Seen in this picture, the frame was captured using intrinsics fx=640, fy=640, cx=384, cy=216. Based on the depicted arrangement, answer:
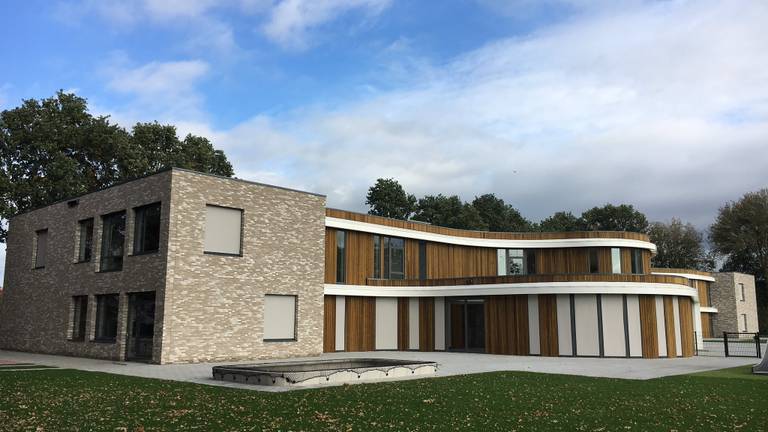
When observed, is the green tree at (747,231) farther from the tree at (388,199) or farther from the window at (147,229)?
the window at (147,229)

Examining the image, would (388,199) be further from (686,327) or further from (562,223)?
(686,327)

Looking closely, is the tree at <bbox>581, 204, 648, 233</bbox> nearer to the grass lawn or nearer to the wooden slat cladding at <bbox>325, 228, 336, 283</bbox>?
the wooden slat cladding at <bbox>325, 228, 336, 283</bbox>

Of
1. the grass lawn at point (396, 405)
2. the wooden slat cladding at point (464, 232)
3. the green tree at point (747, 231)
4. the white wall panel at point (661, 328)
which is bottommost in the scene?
the grass lawn at point (396, 405)

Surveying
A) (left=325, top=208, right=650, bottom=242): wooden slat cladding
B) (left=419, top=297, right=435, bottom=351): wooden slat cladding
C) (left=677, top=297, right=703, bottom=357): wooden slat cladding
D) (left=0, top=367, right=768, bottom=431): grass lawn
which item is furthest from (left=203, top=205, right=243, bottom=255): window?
(left=677, top=297, right=703, bottom=357): wooden slat cladding

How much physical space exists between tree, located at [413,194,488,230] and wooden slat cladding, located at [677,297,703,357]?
112 feet

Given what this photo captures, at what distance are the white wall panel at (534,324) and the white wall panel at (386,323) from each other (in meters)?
6.55

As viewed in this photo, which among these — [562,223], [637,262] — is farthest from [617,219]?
[637,262]

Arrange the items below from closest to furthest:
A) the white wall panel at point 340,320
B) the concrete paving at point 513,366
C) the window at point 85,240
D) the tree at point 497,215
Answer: the concrete paving at point 513,366 < the window at point 85,240 < the white wall panel at point 340,320 < the tree at point 497,215

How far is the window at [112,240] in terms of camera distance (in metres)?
22.8

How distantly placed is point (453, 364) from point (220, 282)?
8.14m

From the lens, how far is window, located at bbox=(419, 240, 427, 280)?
102ft

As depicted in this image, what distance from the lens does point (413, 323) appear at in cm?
2875

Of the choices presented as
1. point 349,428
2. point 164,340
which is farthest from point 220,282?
point 349,428

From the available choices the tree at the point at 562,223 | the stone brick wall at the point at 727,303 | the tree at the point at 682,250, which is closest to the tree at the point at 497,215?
the tree at the point at 562,223
